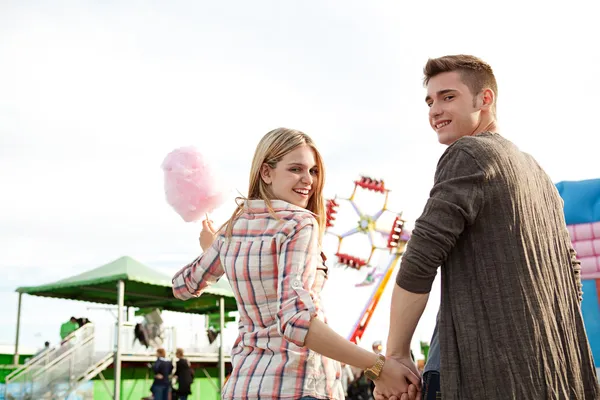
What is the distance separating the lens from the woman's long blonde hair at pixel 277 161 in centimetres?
251

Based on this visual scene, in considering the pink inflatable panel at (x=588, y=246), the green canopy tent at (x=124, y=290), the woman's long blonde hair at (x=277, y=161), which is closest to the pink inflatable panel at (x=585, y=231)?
the pink inflatable panel at (x=588, y=246)

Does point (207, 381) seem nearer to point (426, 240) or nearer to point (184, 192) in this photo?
point (184, 192)

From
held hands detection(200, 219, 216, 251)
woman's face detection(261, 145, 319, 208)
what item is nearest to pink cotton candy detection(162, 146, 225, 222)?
held hands detection(200, 219, 216, 251)

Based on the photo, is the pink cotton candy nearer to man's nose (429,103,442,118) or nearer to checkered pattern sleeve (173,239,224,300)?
checkered pattern sleeve (173,239,224,300)

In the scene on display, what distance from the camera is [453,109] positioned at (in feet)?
7.34

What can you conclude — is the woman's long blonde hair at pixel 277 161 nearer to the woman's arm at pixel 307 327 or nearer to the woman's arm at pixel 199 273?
the woman's arm at pixel 199 273

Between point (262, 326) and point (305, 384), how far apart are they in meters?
0.26

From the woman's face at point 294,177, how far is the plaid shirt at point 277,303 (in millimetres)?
87

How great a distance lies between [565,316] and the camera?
193cm

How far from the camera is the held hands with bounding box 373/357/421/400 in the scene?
2016 mm

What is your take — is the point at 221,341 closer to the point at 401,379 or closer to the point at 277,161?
the point at 277,161

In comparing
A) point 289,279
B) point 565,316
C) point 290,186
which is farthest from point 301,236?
point 565,316

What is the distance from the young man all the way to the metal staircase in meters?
13.8

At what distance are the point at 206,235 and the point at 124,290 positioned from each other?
592 inches
